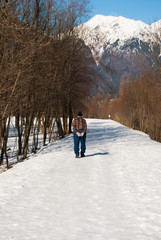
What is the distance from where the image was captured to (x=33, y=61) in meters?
12.4

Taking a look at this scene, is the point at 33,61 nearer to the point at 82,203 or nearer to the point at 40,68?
the point at 40,68

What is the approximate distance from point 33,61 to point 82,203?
8.32 meters

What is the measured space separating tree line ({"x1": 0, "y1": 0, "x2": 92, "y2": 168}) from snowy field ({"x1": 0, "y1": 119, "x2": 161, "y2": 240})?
354cm

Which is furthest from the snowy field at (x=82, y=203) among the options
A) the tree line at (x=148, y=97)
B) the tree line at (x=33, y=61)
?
the tree line at (x=148, y=97)

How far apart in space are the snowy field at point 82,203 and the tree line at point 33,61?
354 cm

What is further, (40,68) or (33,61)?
(40,68)

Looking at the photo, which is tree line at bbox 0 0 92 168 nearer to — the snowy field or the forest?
the forest

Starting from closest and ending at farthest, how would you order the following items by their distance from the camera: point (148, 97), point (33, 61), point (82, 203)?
1. point (82, 203)
2. point (33, 61)
3. point (148, 97)

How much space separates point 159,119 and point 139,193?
15261 millimetres

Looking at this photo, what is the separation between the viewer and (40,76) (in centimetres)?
1326

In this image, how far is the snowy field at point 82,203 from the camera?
4.13 meters

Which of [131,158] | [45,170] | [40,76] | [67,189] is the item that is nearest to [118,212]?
[67,189]

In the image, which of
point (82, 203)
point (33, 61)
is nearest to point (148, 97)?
point (33, 61)

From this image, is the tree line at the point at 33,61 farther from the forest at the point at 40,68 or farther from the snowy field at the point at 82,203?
the snowy field at the point at 82,203
